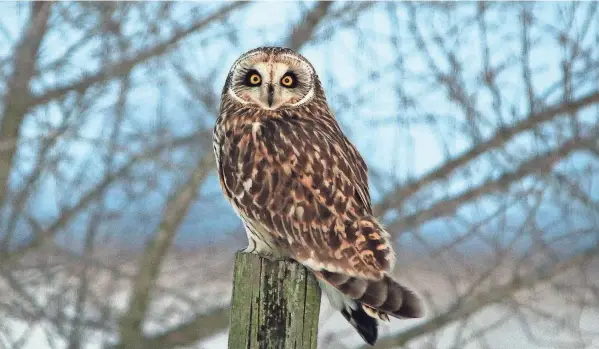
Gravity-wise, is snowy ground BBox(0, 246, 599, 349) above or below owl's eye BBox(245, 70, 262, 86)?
above

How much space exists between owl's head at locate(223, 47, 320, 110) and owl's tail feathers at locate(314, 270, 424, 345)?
1.00 meters

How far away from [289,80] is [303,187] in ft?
2.46

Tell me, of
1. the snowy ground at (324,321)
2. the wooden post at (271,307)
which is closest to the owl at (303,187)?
the wooden post at (271,307)

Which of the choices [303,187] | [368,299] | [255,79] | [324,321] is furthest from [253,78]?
[324,321]

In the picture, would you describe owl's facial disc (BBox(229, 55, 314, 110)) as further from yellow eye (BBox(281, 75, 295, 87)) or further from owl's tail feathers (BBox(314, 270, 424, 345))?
owl's tail feathers (BBox(314, 270, 424, 345))

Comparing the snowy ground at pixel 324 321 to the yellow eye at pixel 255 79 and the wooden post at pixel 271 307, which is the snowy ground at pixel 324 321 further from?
the wooden post at pixel 271 307

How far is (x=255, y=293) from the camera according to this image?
2.82 m

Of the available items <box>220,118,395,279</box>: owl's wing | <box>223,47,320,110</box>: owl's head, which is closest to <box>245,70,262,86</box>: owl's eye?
<box>223,47,320,110</box>: owl's head

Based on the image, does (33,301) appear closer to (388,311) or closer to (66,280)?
(66,280)

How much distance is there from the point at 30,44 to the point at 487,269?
4.24 meters

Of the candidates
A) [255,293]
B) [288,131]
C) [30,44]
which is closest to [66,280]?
[30,44]

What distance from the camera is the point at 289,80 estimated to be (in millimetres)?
3955

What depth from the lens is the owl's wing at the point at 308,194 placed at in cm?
315

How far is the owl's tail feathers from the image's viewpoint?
9.45ft
